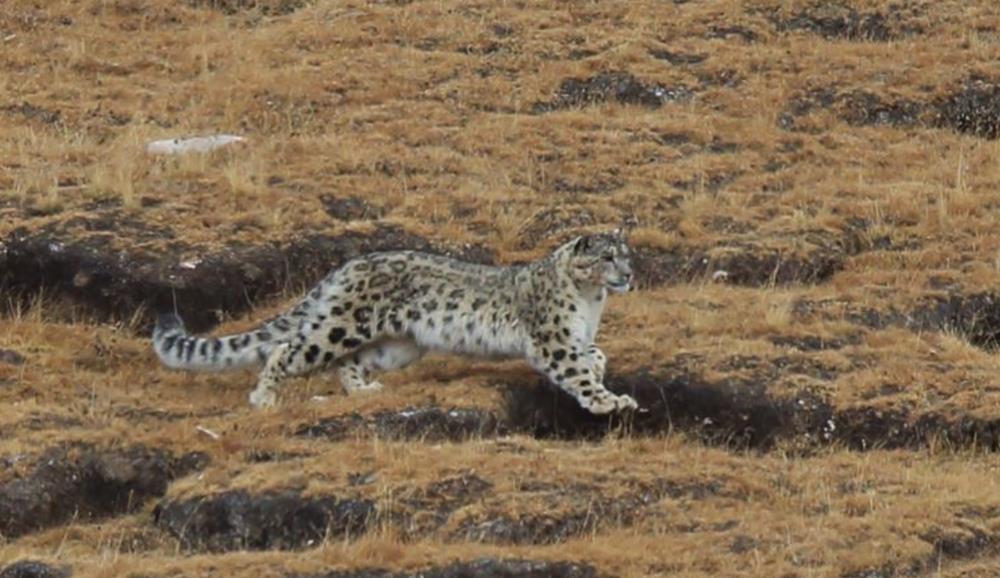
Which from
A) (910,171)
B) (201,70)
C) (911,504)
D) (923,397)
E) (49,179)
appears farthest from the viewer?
(201,70)

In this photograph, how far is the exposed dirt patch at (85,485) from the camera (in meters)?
18.4

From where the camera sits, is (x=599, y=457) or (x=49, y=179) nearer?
(x=599, y=457)

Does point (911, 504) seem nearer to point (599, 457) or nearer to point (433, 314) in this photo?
point (599, 457)

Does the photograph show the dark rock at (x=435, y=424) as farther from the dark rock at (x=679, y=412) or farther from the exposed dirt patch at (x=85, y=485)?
the exposed dirt patch at (x=85, y=485)

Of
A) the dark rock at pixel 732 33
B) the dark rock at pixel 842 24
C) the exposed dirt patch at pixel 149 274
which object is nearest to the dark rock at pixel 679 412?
the exposed dirt patch at pixel 149 274

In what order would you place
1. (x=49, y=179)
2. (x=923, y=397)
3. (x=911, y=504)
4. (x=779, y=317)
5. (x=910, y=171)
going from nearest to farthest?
(x=911, y=504), (x=923, y=397), (x=779, y=317), (x=49, y=179), (x=910, y=171)

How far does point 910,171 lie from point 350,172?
257 inches

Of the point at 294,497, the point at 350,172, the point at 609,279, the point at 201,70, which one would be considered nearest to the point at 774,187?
the point at 350,172

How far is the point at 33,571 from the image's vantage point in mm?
16969

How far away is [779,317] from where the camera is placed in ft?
72.6

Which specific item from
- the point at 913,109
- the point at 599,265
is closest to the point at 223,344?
the point at 599,265

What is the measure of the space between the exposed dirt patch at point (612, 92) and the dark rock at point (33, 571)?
14.0 metres

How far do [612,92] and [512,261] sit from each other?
5999mm

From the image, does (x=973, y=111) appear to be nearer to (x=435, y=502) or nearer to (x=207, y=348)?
(x=207, y=348)
